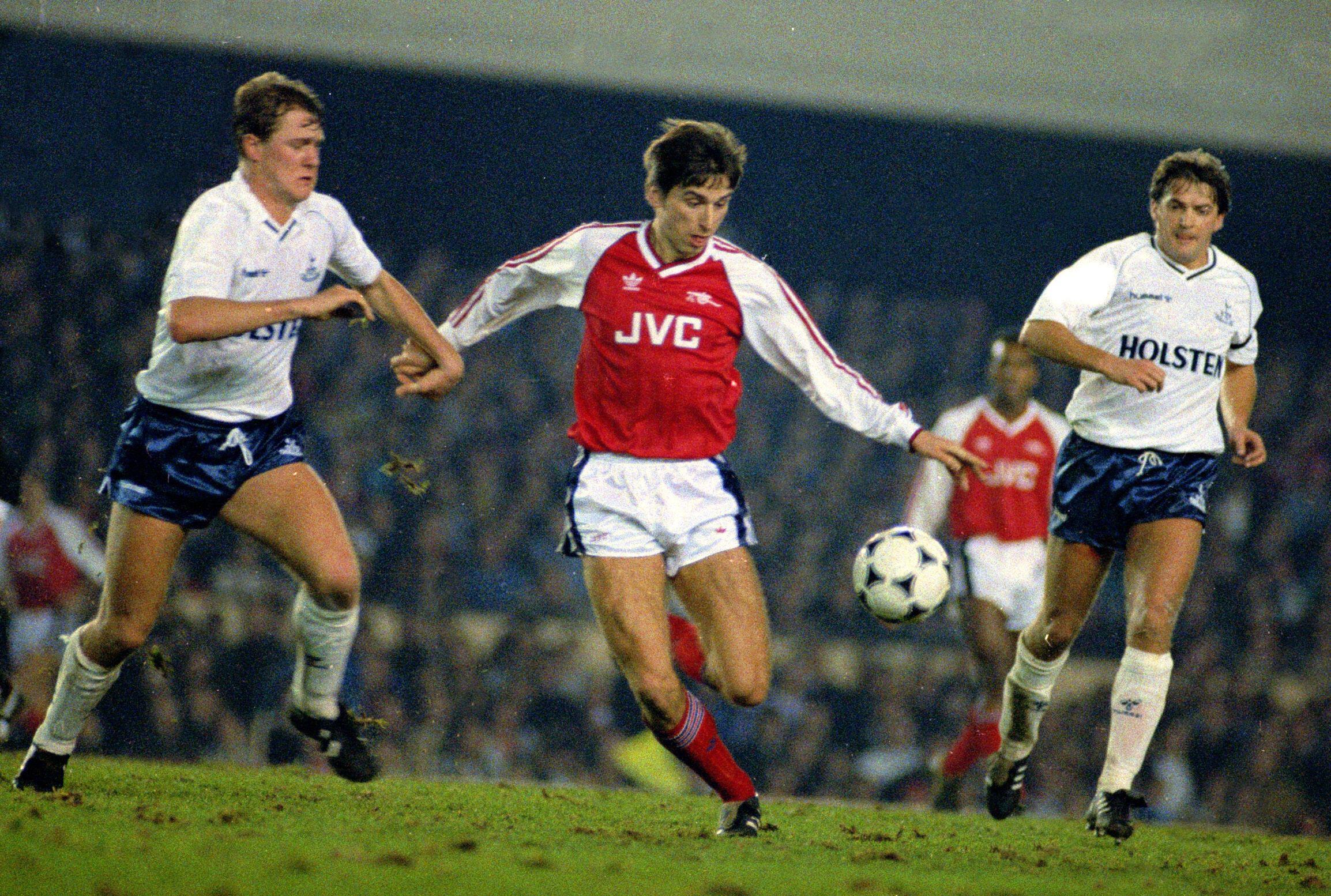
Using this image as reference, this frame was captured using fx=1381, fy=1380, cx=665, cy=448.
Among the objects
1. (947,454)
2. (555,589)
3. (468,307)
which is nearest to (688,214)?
(468,307)

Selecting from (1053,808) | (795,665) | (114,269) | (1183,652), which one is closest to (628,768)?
(795,665)

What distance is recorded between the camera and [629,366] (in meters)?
4.91

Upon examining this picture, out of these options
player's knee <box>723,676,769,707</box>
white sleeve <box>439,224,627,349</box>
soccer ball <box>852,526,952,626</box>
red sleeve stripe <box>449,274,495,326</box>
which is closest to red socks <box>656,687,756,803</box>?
player's knee <box>723,676,769,707</box>

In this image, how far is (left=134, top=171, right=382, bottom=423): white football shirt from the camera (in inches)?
180

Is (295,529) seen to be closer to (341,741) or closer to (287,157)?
(341,741)

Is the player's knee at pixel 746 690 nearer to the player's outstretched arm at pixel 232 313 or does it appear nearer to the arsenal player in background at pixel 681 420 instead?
the arsenal player in background at pixel 681 420

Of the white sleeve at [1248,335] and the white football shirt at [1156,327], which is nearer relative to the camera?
the white football shirt at [1156,327]

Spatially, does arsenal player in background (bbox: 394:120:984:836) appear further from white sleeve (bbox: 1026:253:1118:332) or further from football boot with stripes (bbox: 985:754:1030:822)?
football boot with stripes (bbox: 985:754:1030:822)

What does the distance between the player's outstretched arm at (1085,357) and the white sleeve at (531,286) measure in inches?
64.7

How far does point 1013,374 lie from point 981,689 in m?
1.77

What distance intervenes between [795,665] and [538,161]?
5535 mm

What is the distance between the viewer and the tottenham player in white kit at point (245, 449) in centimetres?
471

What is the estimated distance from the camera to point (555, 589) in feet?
40.0

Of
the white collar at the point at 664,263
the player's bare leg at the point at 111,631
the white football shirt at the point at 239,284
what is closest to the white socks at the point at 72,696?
the player's bare leg at the point at 111,631
